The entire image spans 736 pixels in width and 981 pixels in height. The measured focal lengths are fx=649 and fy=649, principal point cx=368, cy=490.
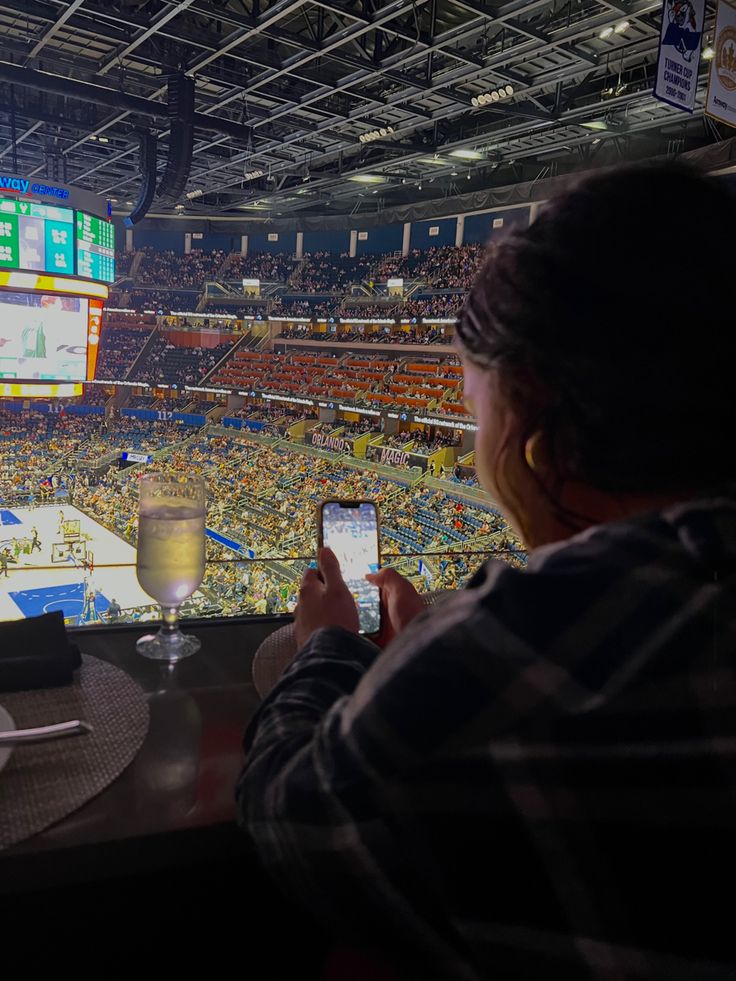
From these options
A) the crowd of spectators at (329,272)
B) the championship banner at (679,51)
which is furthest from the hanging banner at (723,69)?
the crowd of spectators at (329,272)

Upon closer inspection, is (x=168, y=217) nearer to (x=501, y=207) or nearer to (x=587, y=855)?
(x=501, y=207)

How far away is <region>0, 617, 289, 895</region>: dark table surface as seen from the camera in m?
0.61

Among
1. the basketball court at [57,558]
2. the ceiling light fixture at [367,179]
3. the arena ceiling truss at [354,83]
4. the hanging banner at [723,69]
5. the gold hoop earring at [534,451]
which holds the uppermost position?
the ceiling light fixture at [367,179]

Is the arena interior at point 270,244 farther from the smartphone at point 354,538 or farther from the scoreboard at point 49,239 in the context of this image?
the smartphone at point 354,538

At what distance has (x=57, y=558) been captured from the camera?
11.3m

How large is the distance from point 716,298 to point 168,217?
94.1 feet

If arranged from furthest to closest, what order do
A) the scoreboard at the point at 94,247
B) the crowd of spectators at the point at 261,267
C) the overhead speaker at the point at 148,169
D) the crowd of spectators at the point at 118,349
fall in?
the crowd of spectators at the point at 118,349, the crowd of spectators at the point at 261,267, the overhead speaker at the point at 148,169, the scoreboard at the point at 94,247

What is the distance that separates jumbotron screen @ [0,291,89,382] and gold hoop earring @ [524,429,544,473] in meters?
9.44

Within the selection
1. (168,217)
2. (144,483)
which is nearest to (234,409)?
(168,217)

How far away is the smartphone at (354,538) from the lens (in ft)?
3.57

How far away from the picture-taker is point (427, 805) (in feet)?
1.27

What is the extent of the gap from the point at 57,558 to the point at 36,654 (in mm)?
11486

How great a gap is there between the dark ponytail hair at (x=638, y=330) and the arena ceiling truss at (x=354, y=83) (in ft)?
23.6

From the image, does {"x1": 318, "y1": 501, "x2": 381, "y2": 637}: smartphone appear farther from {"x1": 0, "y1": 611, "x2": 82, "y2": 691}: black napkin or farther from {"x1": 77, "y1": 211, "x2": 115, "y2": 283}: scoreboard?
{"x1": 77, "y1": 211, "x2": 115, "y2": 283}: scoreboard
